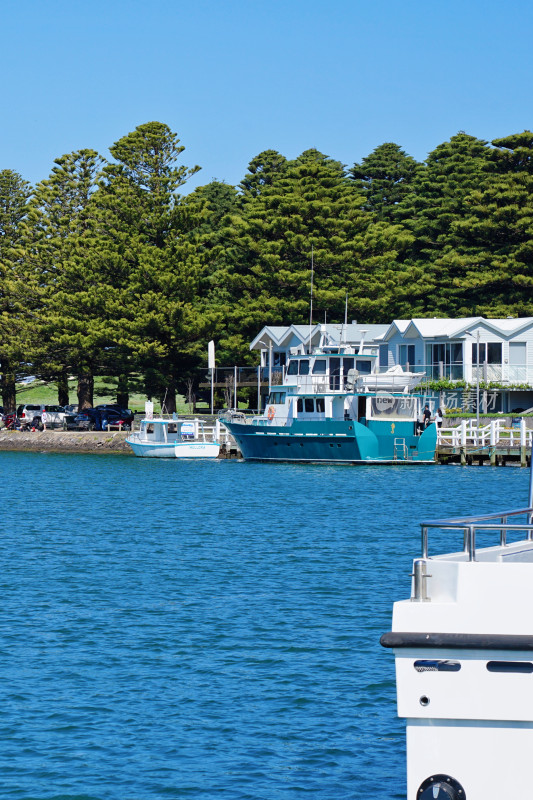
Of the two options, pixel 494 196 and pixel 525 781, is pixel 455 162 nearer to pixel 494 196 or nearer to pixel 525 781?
pixel 494 196

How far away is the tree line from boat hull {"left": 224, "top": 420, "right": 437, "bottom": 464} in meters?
17.1

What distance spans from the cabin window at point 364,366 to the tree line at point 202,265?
567 inches

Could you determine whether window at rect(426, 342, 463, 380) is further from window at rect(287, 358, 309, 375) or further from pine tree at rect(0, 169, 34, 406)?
pine tree at rect(0, 169, 34, 406)

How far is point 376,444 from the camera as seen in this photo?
56531mm

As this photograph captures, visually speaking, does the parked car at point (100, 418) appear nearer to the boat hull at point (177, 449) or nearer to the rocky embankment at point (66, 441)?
the rocky embankment at point (66, 441)

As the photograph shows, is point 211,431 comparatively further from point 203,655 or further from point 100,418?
point 203,655

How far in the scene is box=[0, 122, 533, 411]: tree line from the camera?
244 ft

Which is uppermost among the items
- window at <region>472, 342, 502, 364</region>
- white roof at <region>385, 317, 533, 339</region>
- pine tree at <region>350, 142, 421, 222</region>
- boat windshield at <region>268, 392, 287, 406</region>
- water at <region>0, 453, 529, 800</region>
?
pine tree at <region>350, 142, 421, 222</region>

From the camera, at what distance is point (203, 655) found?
1571cm

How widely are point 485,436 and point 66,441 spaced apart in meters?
30.0

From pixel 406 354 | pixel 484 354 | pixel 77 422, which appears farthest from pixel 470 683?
pixel 77 422

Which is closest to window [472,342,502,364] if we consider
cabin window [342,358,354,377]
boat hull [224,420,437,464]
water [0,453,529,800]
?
cabin window [342,358,354,377]

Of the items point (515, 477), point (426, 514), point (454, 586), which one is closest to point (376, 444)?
point (515, 477)

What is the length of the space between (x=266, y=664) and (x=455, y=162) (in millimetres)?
75045
